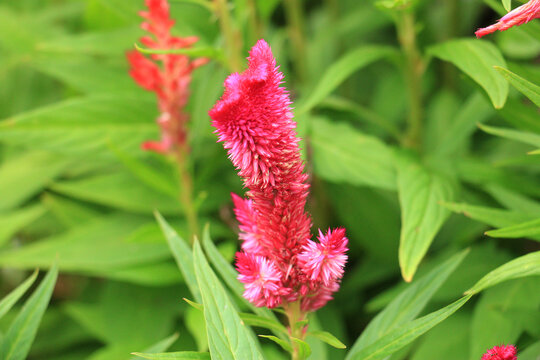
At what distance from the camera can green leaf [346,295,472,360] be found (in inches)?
28.2

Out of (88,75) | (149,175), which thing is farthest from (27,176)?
(149,175)

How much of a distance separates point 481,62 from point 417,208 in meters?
0.30

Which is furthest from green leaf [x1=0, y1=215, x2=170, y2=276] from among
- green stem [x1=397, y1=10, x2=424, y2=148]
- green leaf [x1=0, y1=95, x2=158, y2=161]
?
green stem [x1=397, y1=10, x2=424, y2=148]

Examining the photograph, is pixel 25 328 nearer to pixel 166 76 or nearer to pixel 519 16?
pixel 166 76

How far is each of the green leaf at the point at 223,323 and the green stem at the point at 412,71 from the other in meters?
0.87

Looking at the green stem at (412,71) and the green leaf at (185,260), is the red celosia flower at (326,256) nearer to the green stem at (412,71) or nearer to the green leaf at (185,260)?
the green leaf at (185,260)

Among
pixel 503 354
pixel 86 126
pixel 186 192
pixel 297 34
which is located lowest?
pixel 503 354

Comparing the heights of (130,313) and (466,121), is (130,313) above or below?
below

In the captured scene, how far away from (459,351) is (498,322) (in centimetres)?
13

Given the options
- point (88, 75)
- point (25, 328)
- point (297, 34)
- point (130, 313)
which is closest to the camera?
point (25, 328)

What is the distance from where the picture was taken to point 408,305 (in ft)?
2.82

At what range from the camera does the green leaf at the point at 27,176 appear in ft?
5.43

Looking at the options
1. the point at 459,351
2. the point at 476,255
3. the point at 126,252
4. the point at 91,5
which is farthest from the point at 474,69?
the point at 91,5

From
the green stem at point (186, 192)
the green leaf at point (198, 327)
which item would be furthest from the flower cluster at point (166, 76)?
the green leaf at point (198, 327)
